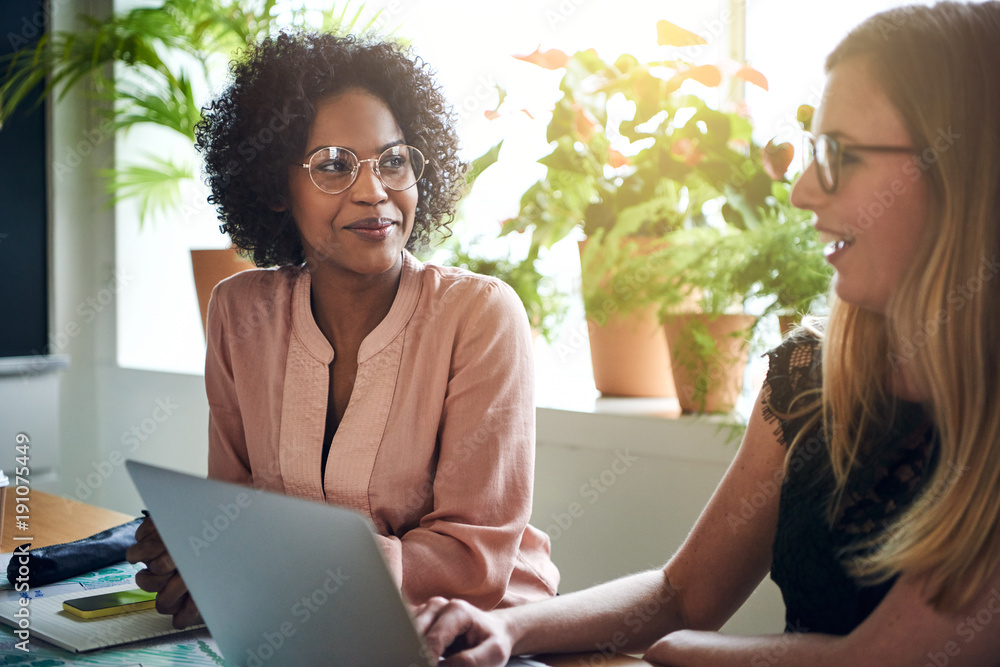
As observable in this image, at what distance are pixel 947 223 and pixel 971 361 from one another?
140mm

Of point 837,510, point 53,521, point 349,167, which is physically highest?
point 349,167

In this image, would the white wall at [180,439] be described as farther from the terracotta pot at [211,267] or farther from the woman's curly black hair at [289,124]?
the woman's curly black hair at [289,124]

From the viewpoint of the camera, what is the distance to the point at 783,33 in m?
2.15

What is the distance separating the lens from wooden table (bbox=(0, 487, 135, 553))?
1.37 m

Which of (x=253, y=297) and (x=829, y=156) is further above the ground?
(x=829, y=156)

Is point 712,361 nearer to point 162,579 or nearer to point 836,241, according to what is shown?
point 836,241

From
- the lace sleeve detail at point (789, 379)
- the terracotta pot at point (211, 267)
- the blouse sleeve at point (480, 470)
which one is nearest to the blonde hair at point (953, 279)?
the lace sleeve detail at point (789, 379)

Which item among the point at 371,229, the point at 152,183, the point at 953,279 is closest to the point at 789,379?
the point at 953,279

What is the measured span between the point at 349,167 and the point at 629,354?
31.8 inches

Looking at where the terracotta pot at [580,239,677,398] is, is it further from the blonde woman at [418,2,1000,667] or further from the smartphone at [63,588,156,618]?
the smartphone at [63,588,156,618]

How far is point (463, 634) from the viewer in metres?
0.89

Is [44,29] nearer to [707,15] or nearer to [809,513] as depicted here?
[707,15]

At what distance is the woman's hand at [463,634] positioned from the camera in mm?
857

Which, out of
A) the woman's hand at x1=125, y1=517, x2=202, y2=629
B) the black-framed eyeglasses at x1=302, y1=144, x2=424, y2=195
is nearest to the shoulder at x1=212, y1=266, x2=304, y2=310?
the black-framed eyeglasses at x1=302, y1=144, x2=424, y2=195
